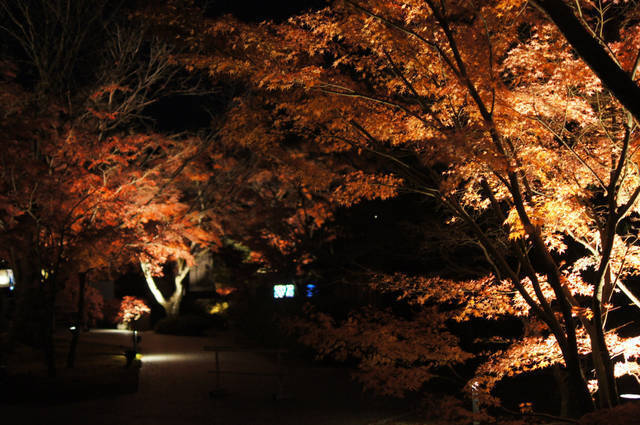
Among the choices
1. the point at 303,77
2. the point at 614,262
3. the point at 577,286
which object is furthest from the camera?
Answer: the point at 577,286

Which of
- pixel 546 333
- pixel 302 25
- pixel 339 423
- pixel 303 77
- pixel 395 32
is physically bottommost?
pixel 339 423

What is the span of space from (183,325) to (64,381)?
1322cm

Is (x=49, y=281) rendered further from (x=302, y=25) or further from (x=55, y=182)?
(x=302, y=25)

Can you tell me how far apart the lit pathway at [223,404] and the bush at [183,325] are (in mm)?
8593

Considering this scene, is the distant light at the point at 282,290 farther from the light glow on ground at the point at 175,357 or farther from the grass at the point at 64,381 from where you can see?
the grass at the point at 64,381

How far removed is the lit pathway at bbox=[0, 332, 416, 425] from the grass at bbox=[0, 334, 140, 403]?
1.32 ft

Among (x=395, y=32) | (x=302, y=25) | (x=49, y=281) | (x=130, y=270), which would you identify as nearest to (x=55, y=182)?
(x=49, y=281)

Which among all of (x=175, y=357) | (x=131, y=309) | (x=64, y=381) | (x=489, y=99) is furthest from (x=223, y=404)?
(x=131, y=309)

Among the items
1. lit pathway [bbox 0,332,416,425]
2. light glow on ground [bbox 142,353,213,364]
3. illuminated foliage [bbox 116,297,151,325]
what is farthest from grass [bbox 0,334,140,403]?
illuminated foliage [bbox 116,297,151,325]

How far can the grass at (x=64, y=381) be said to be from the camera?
1013cm

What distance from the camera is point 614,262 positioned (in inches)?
291

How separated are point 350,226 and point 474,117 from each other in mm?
11452

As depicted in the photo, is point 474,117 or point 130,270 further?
point 130,270

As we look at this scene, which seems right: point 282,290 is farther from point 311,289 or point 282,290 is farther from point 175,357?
point 175,357
